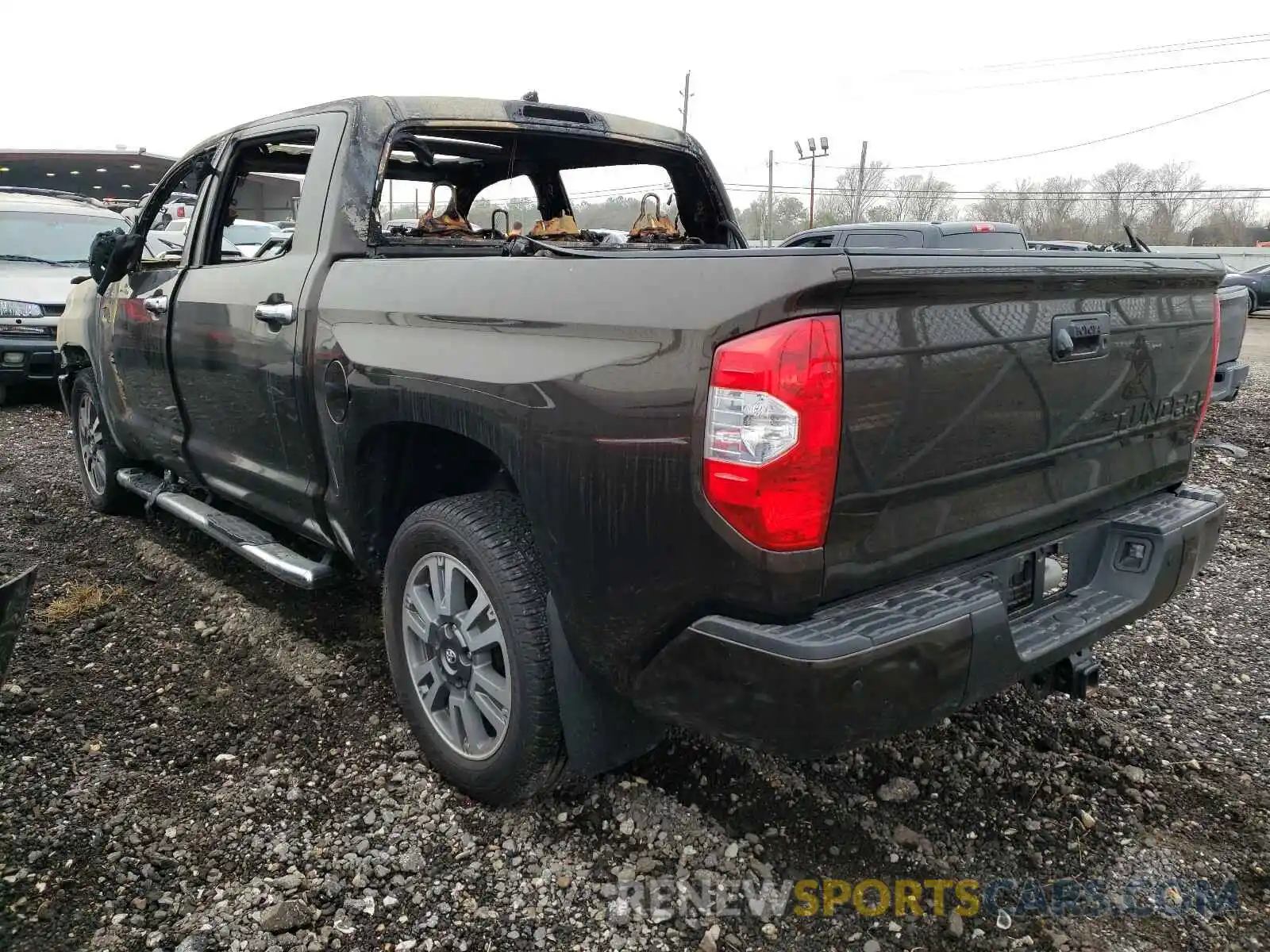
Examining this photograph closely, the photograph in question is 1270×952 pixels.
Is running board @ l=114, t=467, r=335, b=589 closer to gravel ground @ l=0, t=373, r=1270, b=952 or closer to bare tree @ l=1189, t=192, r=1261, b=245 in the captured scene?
gravel ground @ l=0, t=373, r=1270, b=952

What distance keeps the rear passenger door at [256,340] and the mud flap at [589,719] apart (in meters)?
1.26

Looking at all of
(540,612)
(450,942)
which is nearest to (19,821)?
(450,942)

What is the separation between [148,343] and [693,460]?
3.19 metres

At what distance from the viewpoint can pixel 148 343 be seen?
4066 millimetres

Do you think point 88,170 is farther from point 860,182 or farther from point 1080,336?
point 1080,336

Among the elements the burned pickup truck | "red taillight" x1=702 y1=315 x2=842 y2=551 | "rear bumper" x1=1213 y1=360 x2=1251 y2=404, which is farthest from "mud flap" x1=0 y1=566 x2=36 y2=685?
"rear bumper" x1=1213 y1=360 x2=1251 y2=404

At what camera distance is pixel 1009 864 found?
7.98 feet

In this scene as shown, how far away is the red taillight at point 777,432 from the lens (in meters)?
1.77

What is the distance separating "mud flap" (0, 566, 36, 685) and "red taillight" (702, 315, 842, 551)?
1.58 meters

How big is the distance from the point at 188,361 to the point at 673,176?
2.16 m

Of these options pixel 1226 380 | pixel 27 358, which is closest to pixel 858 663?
pixel 1226 380

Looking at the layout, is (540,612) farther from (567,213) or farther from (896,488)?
(567,213)

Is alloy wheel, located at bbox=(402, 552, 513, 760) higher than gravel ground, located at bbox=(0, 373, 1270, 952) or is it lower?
higher

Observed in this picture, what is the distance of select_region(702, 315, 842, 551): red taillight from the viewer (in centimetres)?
177
